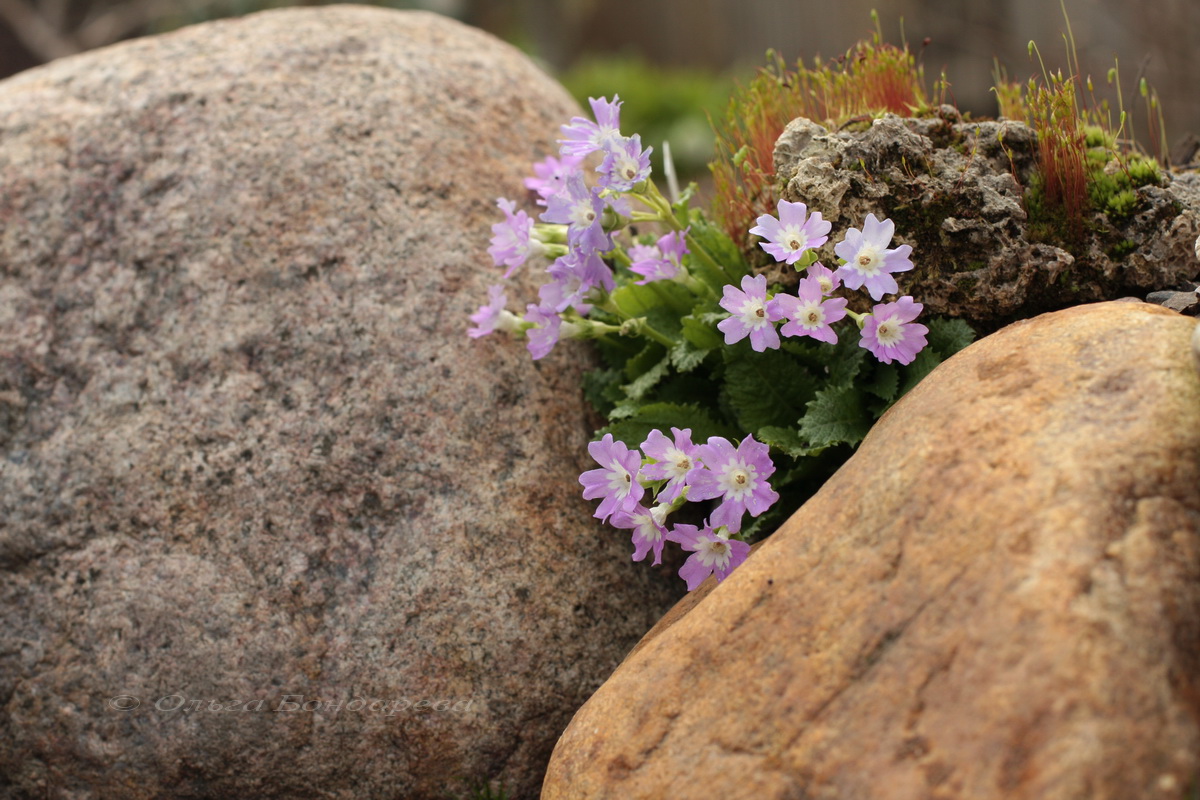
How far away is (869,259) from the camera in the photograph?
2.08 meters

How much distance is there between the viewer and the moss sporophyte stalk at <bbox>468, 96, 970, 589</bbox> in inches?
84.0

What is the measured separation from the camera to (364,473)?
248 cm

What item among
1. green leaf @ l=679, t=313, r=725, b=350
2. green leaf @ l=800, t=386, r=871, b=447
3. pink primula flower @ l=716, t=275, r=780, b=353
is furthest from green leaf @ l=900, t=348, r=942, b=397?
green leaf @ l=679, t=313, r=725, b=350

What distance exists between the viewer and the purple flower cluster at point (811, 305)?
6.93ft

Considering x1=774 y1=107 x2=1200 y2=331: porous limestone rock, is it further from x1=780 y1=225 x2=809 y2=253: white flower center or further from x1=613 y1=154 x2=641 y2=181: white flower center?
x1=613 y1=154 x2=641 y2=181: white flower center

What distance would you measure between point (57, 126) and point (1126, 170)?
3.16 meters

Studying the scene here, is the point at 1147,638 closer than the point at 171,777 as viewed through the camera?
Yes

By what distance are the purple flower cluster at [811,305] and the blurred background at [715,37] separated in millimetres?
3220

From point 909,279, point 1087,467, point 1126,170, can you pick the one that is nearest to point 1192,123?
point 1126,170

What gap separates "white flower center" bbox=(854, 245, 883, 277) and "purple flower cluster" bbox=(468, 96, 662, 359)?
55 centimetres

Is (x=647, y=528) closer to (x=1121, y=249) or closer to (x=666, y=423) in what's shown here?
(x=666, y=423)

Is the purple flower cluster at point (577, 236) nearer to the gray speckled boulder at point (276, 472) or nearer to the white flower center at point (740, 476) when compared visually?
the gray speckled boulder at point (276, 472)

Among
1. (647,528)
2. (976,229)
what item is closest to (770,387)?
(647,528)

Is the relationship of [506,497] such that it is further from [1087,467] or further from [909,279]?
[1087,467]
